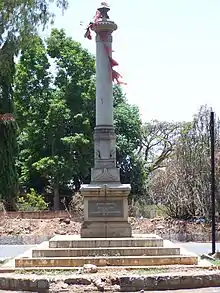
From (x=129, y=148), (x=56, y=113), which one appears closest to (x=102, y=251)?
(x=56, y=113)

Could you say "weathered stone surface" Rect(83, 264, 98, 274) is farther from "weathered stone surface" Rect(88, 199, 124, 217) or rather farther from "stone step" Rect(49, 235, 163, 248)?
"weathered stone surface" Rect(88, 199, 124, 217)

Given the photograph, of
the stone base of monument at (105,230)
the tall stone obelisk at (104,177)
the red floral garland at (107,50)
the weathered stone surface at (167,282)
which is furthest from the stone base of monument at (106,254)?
the red floral garland at (107,50)

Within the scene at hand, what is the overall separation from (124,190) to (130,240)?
180cm

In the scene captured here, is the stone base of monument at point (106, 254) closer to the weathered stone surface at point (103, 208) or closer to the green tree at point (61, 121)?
the weathered stone surface at point (103, 208)

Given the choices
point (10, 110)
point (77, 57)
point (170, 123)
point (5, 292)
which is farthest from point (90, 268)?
point (170, 123)

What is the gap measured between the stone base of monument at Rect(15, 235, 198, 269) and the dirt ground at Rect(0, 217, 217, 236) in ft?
42.0

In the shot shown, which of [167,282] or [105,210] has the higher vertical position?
[105,210]

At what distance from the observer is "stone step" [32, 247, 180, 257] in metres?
15.5

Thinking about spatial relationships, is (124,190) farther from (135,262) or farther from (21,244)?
(21,244)

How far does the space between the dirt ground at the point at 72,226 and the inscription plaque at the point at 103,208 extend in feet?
38.1

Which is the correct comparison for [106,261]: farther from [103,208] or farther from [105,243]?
[103,208]

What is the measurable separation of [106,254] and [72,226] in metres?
15.5

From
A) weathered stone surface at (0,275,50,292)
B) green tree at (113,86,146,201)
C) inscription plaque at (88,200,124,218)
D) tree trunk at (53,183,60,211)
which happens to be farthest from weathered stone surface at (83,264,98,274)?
green tree at (113,86,146,201)

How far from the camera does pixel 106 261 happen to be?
1466cm
